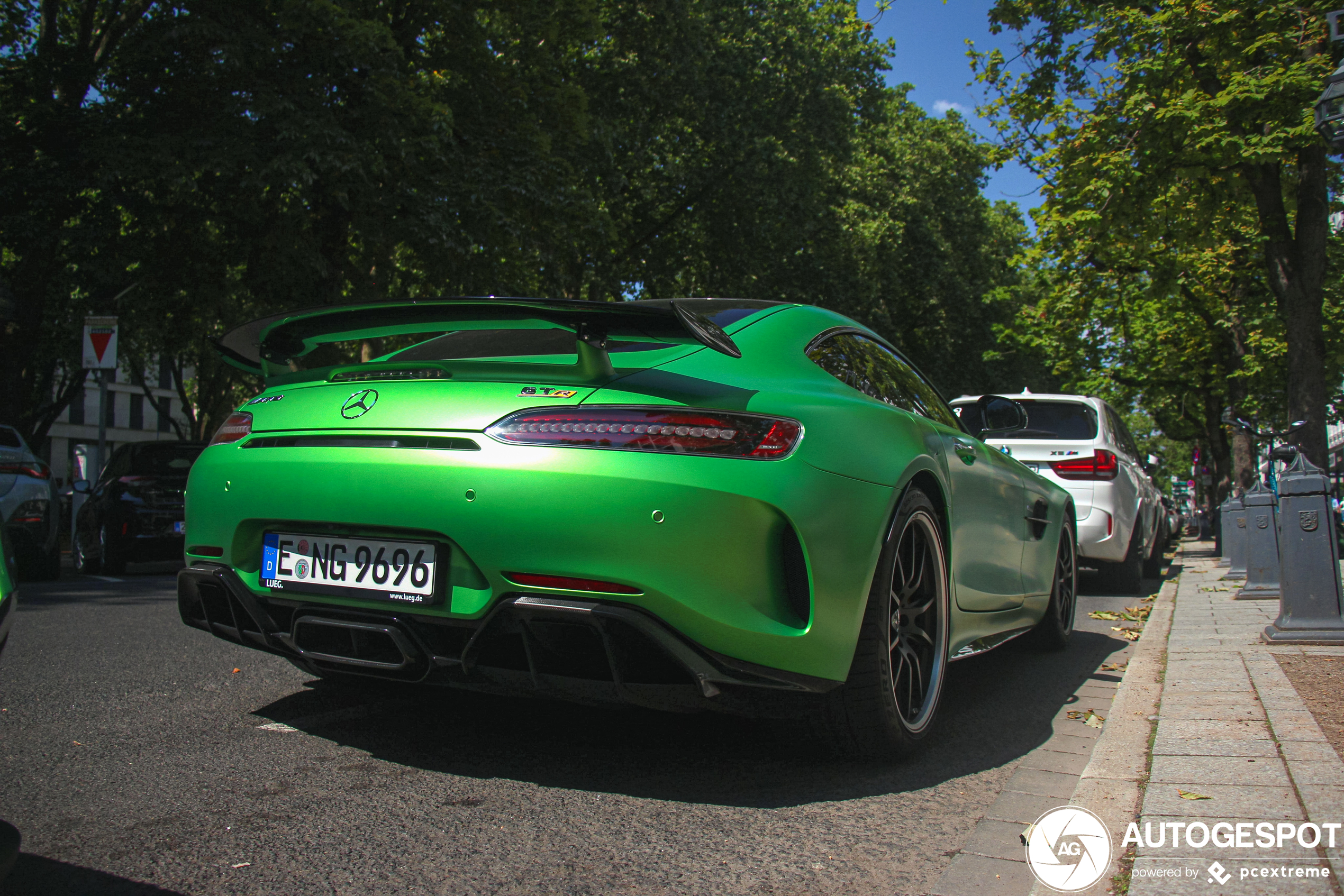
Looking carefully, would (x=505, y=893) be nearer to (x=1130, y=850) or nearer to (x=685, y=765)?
(x=685, y=765)

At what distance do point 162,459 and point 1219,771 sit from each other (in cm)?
1119

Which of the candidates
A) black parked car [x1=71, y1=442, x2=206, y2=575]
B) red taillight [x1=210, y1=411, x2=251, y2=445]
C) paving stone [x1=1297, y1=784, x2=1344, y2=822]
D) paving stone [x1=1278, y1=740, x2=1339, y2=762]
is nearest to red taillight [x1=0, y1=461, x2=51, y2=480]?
black parked car [x1=71, y1=442, x2=206, y2=575]

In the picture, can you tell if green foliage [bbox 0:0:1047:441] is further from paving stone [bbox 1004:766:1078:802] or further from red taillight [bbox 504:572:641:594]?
paving stone [bbox 1004:766:1078:802]

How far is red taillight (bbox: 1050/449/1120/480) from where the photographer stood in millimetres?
8734

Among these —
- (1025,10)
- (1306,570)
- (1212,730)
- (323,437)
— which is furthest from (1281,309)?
(323,437)

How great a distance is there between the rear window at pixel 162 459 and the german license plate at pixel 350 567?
9.18 metres

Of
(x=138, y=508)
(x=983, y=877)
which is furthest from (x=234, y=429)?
(x=138, y=508)

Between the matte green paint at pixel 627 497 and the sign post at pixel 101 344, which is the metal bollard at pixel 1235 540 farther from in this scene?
the sign post at pixel 101 344

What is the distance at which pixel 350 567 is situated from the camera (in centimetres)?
304

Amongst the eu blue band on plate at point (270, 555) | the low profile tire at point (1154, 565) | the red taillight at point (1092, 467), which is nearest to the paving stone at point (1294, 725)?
the eu blue band on plate at point (270, 555)

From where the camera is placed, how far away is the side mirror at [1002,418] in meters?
5.20

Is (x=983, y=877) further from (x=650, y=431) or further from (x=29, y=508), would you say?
(x=29, y=508)

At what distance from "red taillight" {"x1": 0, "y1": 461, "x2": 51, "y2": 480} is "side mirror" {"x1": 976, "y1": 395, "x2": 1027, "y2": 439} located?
7.84m

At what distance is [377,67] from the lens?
1537 cm
